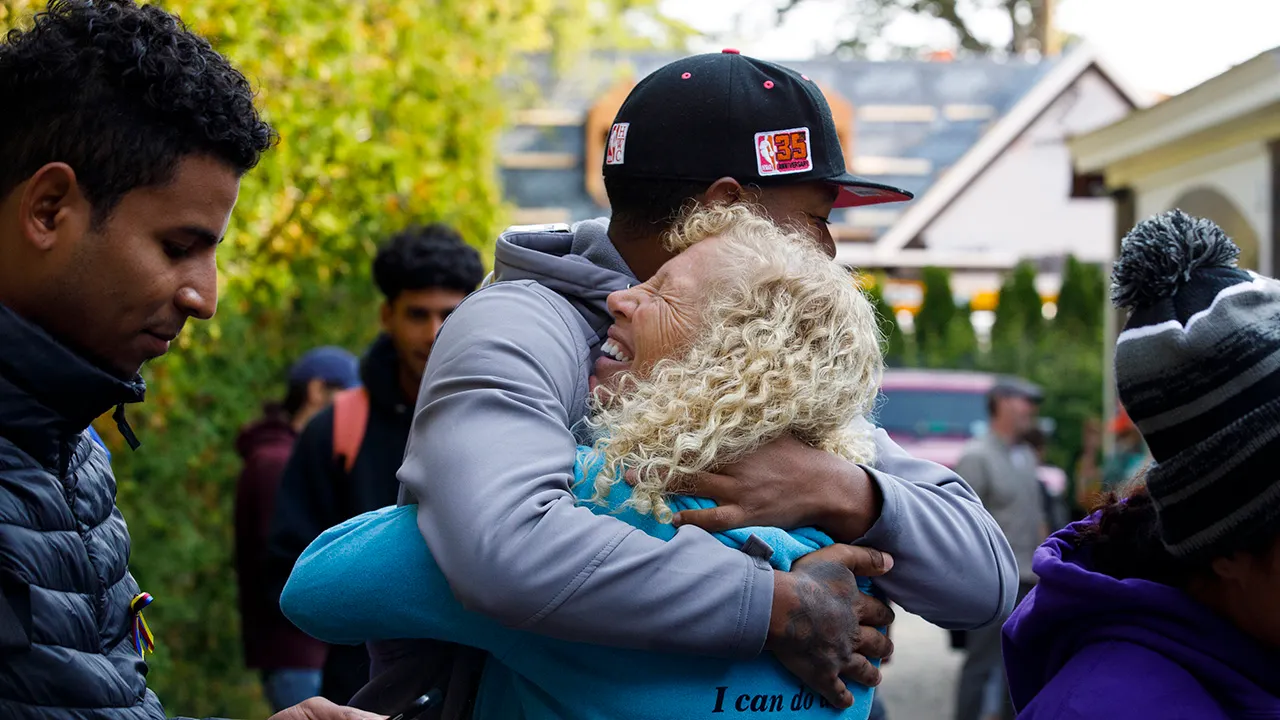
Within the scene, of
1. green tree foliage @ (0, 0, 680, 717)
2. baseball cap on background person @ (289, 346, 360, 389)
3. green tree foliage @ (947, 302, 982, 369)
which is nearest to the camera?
green tree foliage @ (0, 0, 680, 717)

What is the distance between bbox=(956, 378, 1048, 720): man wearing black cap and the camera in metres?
9.38

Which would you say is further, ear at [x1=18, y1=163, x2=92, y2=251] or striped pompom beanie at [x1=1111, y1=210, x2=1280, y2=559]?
ear at [x1=18, y1=163, x2=92, y2=251]

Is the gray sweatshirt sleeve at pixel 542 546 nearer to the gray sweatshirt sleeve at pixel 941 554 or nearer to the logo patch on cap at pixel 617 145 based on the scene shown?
the gray sweatshirt sleeve at pixel 941 554

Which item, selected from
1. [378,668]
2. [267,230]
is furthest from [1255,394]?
[267,230]

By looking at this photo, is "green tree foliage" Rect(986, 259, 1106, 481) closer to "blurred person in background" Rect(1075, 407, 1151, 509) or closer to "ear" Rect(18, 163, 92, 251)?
"blurred person in background" Rect(1075, 407, 1151, 509)

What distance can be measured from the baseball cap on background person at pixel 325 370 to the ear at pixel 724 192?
4.94 metres

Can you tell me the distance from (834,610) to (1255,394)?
0.59 m

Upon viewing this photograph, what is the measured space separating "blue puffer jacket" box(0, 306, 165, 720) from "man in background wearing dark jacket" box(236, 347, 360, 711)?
128 inches

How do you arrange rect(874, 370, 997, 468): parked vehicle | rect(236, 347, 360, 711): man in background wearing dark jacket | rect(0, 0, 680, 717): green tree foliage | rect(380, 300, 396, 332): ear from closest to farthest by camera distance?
rect(380, 300, 396, 332): ear
rect(236, 347, 360, 711): man in background wearing dark jacket
rect(0, 0, 680, 717): green tree foliage
rect(874, 370, 997, 468): parked vehicle

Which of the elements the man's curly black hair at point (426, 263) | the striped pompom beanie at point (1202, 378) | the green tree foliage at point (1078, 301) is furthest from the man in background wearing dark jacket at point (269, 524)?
the green tree foliage at point (1078, 301)

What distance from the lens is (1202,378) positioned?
5.44 feet

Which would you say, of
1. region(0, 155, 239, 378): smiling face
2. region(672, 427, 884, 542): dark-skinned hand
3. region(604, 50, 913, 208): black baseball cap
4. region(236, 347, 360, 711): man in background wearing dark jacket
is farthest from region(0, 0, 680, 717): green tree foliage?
region(672, 427, 884, 542): dark-skinned hand

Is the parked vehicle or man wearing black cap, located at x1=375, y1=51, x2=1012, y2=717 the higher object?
man wearing black cap, located at x1=375, y1=51, x2=1012, y2=717

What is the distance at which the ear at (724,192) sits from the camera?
215 centimetres
